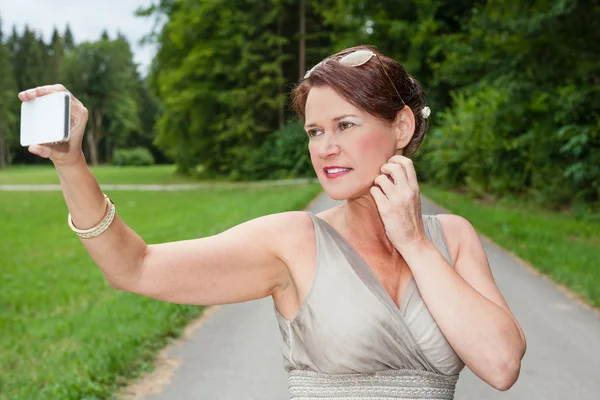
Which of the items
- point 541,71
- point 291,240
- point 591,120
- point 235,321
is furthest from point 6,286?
point 591,120

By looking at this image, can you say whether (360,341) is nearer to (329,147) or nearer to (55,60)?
(329,147)

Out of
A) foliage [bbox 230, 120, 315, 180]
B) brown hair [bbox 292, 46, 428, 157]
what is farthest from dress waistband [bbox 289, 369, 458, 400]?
foliage [bbox 230, 120, 315, 180]

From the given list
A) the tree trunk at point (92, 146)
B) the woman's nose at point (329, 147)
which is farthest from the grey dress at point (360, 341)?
the tree trunk at point (92, 146)

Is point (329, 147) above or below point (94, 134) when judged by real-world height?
above

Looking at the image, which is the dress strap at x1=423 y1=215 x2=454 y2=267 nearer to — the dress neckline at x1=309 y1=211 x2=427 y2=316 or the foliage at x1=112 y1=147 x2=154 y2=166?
the dress neckline at x1=309 y1=211 x2=427 y2=316

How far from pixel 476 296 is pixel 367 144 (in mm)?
484

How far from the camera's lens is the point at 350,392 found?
181cm

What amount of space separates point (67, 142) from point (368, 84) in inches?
30.5

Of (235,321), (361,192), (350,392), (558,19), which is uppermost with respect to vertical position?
(558,19)

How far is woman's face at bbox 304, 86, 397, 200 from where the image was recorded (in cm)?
183

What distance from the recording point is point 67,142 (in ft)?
4.99

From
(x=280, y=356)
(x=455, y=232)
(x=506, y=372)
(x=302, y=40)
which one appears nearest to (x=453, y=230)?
(x=455, y=232)

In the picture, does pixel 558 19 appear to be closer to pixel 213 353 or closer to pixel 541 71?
pixel 541 71

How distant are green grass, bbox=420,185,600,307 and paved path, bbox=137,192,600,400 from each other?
0.77 metres
